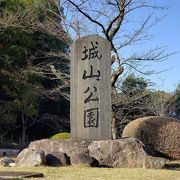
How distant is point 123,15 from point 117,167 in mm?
6686

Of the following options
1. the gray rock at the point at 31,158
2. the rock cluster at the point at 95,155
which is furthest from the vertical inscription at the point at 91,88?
the gray rock at the point at 31,158

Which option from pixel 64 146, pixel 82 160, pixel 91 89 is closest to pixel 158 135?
pixel 91 89

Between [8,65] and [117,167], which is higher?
[8,65]

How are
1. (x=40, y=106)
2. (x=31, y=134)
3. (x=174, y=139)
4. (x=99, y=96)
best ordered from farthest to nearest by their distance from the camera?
(x=31, y=134) < (x=40, y=106) < (x=174, y=139) < (x=99, y=96)

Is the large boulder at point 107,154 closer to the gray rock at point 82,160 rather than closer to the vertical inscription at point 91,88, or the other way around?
the gray rock at point 82,160

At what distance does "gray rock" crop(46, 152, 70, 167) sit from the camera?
10875 millimetres

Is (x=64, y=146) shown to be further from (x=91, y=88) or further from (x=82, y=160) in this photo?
(x=91, y=88)

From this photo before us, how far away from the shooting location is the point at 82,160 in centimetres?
1095

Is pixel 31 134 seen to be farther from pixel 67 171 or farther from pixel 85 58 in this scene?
pixel 67 171

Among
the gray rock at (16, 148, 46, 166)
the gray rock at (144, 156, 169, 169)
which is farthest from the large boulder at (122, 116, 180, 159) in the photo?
the gray rock at (16, 148, 46, 166)

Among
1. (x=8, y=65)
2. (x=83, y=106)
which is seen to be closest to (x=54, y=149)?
(x=83, y=106)

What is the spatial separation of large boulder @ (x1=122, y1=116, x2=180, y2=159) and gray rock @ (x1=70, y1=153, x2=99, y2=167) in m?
3.99

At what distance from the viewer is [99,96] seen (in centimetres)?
1225

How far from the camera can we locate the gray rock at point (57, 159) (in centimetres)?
1088
